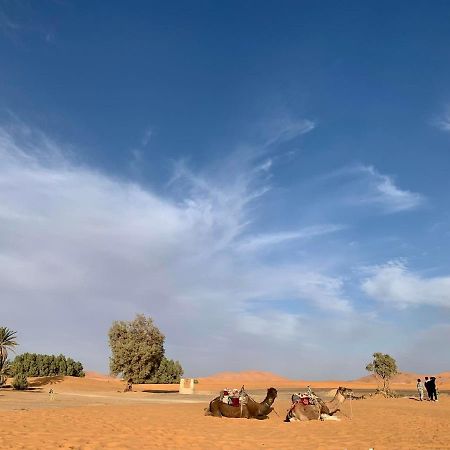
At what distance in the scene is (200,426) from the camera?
18.8 meters

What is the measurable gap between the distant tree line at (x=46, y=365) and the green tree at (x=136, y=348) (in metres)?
29.2

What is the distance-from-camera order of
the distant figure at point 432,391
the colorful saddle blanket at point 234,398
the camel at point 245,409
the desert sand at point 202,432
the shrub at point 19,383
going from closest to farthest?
the desert sand at point 202,432 < the camel at point 245,409 < the colorful saddle blanket at point 234,398 < the distant figure at point 432,391 < the shrub at point 19,383

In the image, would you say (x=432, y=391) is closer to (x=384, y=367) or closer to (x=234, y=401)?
(x=384, y=367)

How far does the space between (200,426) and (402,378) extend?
5919 inches

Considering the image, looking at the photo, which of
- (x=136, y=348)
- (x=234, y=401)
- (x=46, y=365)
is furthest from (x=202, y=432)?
→ (x=46, y=365)

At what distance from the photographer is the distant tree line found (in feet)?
250

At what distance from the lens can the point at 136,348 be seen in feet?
→ 166

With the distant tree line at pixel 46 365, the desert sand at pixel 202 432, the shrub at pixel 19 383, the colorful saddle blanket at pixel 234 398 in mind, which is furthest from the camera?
the distant tree line at pixel 46 365

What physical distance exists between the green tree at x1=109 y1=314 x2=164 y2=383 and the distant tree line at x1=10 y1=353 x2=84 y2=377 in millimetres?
29153

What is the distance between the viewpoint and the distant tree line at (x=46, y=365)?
250 ft

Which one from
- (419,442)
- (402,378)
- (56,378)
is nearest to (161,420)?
(419,442)

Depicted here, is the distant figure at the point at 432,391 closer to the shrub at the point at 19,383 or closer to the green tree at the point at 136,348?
the green tree at the point at 136,348

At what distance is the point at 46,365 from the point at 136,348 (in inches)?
1416

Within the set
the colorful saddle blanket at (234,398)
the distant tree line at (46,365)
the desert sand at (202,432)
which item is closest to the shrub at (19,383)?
the distant tree line at (46,365)
